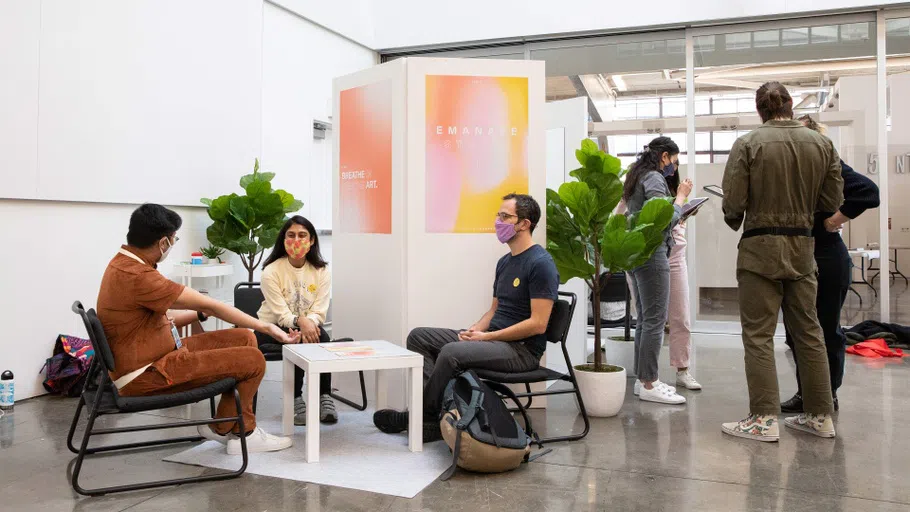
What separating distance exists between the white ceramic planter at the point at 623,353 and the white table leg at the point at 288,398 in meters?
2.57

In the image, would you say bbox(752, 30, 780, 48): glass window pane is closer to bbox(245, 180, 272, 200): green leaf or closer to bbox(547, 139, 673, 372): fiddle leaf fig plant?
bbox(547, 139, 673, 372): fiddle leaf fig plant

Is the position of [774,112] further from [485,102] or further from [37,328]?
[37,328]

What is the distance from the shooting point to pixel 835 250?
3.90m

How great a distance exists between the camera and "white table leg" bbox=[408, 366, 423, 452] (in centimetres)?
346

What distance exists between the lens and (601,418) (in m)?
4.20

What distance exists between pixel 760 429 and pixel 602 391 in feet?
2.75

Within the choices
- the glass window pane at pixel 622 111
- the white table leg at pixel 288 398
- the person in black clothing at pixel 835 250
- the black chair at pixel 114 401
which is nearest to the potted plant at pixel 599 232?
the person in black clothing at pixel 835 250

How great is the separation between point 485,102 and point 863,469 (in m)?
2.55

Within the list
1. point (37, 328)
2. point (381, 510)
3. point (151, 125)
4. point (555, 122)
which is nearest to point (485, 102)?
point (555, 122)

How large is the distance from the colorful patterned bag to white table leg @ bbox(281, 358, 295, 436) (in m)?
1.78

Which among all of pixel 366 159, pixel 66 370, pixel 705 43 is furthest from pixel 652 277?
pixel 705 43

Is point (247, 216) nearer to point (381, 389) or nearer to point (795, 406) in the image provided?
point (381, 389)

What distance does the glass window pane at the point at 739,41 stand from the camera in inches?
309

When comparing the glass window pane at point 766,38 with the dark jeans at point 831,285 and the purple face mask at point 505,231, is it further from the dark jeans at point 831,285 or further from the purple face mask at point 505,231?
the purple face mask at point 505,231
